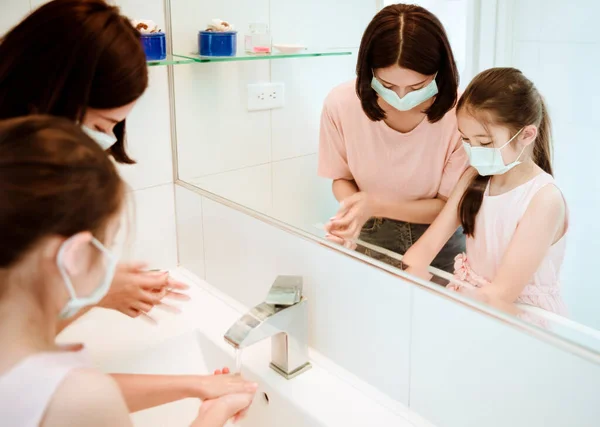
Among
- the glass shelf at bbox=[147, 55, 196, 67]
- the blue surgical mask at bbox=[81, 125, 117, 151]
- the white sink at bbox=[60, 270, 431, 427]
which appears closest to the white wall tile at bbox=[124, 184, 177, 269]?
the white sink at bbox=[60, 270, 431, 427]

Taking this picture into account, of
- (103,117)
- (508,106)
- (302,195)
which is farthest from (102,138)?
(508,106)

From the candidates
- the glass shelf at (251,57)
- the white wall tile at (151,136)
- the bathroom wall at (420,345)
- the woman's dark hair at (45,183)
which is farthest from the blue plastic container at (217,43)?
the woman's dark hair at (45,183)

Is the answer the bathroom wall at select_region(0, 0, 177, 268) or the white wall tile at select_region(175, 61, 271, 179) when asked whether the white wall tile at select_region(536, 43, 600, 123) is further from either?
the bathroom wall at select_region(0, 0, 177, 268)

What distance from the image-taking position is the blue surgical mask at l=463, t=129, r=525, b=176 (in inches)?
34.0

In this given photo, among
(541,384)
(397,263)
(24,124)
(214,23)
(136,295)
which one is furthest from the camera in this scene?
(214,23)

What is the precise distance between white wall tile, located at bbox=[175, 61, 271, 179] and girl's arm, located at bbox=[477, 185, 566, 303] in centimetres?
66

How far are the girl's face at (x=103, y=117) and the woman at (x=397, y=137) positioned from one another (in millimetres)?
406

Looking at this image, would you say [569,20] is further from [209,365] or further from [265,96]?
[209,365]

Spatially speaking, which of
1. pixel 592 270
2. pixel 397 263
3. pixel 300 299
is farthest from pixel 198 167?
pixel 592 270

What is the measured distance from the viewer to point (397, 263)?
3.25 ft

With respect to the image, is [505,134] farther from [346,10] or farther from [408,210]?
[346,10]

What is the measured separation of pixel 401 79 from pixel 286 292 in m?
0.41

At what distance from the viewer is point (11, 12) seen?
1197 millimetres

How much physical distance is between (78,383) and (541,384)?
57 centimetres
